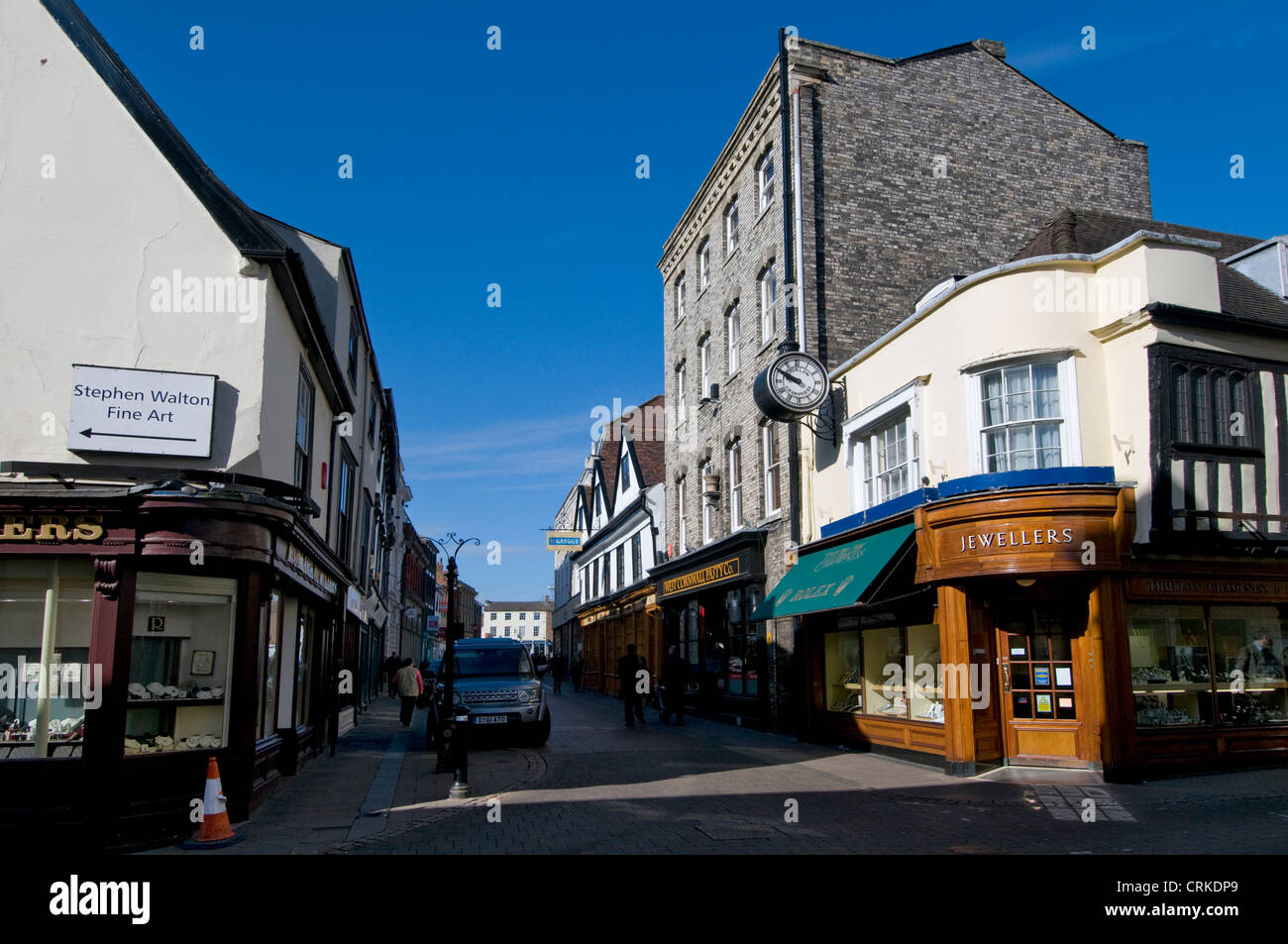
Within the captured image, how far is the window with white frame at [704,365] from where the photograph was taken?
80.6 ft

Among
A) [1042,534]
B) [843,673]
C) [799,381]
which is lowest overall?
[843,673]

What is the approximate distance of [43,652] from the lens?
9109 millimetres

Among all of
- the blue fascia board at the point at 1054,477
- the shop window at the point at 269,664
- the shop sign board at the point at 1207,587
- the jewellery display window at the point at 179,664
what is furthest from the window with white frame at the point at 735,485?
the jewellery display window at the point at 179,664

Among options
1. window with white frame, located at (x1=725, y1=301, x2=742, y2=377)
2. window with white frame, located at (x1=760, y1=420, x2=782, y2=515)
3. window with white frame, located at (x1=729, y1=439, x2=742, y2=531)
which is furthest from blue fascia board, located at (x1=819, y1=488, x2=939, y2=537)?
window with white frame, located at (x1=725, y1=301, x2=742, y2=377)

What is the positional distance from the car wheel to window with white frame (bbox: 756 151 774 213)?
1166 centimetres

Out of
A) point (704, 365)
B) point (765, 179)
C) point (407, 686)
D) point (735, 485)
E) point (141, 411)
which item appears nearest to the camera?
point (141, 411)

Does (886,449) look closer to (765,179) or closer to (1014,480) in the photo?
(1014,480)

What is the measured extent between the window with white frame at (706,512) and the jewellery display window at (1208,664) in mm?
12571

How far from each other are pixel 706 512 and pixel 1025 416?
41.1ft

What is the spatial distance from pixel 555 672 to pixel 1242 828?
101ft

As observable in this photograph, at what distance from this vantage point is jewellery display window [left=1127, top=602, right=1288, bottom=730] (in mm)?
12164

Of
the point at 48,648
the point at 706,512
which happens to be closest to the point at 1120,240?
the point at 706,512

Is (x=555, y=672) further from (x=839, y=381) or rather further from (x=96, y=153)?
(x=96, y=153)
